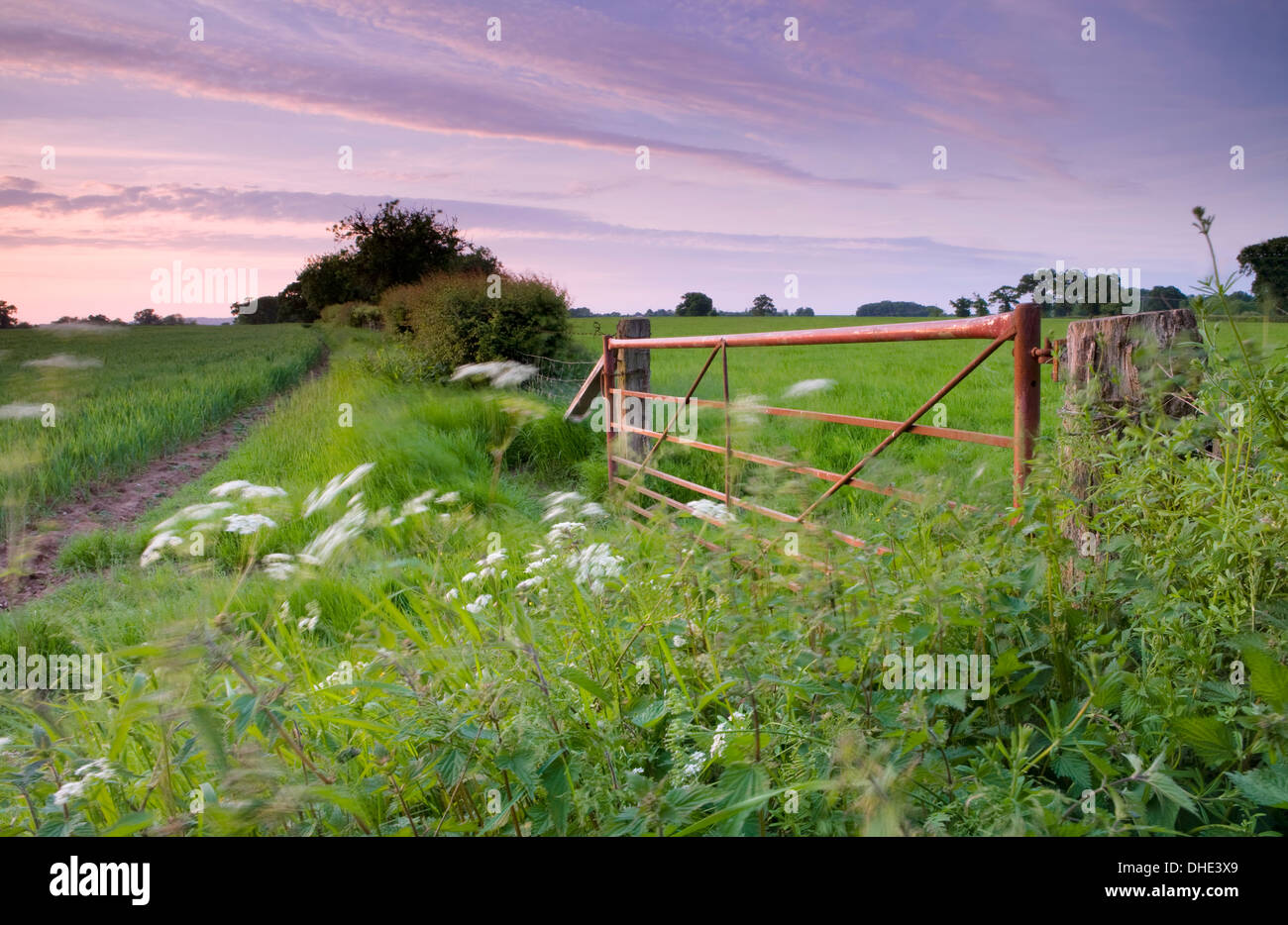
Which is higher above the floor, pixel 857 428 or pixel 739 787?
pixel 857 428

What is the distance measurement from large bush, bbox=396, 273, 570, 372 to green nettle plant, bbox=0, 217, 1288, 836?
34.8ft

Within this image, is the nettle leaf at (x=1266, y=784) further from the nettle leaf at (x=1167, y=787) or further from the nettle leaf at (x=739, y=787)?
the nettle leaf at (x=739, y=787)

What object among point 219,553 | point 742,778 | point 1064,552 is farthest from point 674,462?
point 742,778

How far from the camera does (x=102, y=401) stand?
1223 cm

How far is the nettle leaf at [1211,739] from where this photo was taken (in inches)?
56.2

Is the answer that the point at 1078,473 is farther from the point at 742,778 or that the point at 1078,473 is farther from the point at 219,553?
the point at 219,553

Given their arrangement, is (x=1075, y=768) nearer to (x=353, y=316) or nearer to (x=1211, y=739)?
(x=1211, y=739)

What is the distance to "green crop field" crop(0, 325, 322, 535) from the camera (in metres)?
7.94

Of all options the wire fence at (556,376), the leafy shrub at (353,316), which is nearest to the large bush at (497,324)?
the wire fence at (556,376)

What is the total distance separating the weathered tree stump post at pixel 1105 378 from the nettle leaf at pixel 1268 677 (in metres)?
0.67

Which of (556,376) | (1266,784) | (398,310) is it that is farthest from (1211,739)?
(398,310)

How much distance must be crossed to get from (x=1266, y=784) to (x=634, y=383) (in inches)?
229

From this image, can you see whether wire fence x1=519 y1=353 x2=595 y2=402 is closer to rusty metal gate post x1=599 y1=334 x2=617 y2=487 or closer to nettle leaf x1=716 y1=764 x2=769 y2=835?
rusty metal gate post x1=599 y1=334 x2=617 y2=487
